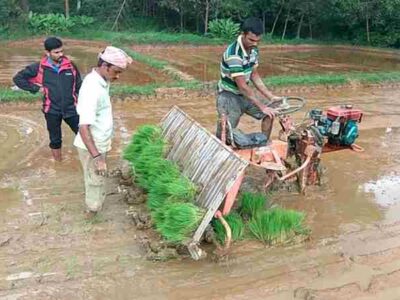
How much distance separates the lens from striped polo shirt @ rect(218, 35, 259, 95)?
16.5 ft

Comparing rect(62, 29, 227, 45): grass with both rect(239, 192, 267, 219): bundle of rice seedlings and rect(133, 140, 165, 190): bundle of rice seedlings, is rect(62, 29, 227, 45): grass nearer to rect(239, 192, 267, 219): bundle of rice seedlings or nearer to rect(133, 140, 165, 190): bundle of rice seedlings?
rect(133, 140, 165, 190): bundle of rice seedlings

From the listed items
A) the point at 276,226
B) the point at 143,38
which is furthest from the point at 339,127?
the point at 143,38

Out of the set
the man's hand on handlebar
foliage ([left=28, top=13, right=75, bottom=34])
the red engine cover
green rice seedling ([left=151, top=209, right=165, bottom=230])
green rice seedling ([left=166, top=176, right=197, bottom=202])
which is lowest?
foliage ([left=28, top=13, right=75, bottom=34])

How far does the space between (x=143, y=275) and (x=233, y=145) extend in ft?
5.15

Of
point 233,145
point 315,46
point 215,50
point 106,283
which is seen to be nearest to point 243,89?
point 233,145

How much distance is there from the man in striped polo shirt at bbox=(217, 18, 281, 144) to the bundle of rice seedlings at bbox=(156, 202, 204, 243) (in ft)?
4.31

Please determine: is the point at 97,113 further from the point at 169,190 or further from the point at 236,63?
the point at 236,63

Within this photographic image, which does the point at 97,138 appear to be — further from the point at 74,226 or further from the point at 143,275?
the point at 143,275

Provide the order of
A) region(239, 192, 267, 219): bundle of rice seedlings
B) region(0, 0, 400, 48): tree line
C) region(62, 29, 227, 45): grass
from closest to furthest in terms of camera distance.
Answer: region(239, 192, 267, 219): bundle of rice seedlings < region(62, 29, 227, 45): grass < region(0, 0, 400, 48): tree line

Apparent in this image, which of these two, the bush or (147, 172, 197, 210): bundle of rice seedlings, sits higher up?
(147, 172, 197, 210): bundle of rice seedlings

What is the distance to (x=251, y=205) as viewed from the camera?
4.74 m

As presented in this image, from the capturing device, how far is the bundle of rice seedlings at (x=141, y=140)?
5.35 m

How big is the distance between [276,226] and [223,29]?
1894 centimetres

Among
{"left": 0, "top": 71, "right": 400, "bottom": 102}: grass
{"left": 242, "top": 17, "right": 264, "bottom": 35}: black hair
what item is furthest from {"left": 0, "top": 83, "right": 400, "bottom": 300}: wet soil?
{"left": 0, "top": 71, "right": 400, "bottom": 102}: grass
